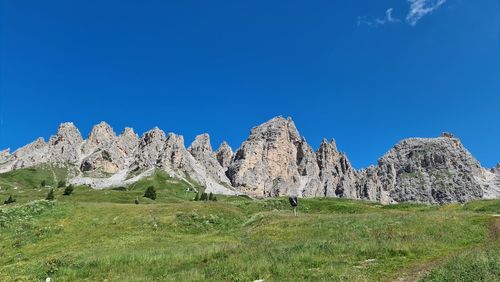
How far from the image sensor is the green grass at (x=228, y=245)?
77.8 ft

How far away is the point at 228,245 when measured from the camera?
3544 cm

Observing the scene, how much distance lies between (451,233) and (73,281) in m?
29.3

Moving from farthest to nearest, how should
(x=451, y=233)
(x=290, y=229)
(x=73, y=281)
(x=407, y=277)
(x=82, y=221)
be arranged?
(x=82, y=221) < (x=290, y=229) < (x=451, y=233) < (x=73, y=281) < (x=407, y=277)

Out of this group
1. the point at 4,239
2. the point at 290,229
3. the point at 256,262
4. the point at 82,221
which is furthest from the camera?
the point at 82,221

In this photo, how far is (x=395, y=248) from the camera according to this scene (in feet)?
90.2

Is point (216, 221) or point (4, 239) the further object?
point (216, 221)

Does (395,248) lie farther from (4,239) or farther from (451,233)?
(4,239)

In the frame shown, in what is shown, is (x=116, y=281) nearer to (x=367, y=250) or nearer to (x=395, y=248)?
(x=367, y=250)

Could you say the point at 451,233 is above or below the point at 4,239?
above

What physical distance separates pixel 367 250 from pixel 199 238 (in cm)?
2433

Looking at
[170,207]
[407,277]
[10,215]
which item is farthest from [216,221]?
[407,277]

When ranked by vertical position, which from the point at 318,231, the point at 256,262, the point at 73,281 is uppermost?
the point at 318,231

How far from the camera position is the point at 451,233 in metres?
34.4

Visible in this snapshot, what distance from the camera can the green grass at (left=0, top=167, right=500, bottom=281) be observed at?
23703 millimetres
